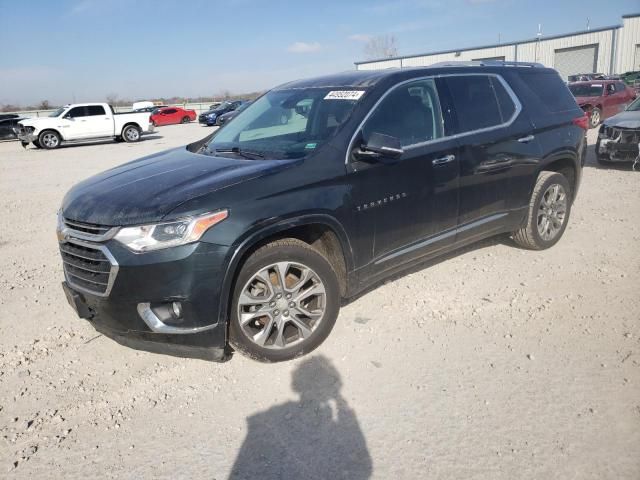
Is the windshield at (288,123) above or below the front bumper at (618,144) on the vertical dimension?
above

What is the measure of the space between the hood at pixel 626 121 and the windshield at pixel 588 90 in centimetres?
719

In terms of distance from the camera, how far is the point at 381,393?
2891 mm

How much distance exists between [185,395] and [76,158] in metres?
15.1

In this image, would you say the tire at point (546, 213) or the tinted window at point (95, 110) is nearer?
the tire at point (546, 213)

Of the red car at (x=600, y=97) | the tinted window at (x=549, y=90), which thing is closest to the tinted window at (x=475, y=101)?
the tinted window at (x=549, y=90)

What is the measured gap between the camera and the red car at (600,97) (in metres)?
15.6

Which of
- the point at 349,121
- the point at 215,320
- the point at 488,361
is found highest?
the point at 349,121

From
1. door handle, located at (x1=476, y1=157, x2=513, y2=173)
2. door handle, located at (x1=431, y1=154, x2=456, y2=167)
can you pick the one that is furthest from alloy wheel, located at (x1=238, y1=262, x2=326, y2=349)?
door handle, located at (x1=476, y1=157, x2=513, y2=173)

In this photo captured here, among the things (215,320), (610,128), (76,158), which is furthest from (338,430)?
(76,158)

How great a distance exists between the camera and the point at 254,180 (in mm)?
2957

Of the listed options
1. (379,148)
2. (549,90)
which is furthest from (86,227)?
(549,90)

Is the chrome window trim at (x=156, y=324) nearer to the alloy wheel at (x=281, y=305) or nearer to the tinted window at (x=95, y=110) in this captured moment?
the alloy wheel at (x=281, y=305)

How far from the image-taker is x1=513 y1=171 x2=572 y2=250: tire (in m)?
4.77

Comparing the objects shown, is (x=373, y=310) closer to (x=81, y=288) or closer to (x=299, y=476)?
(x=299, y=476)
